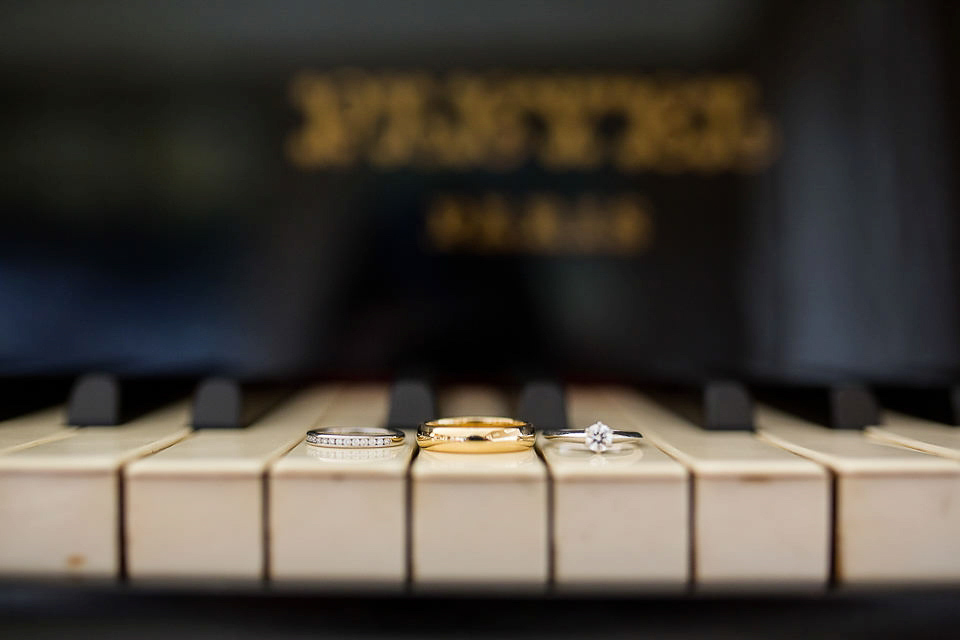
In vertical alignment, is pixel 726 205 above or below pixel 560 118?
below

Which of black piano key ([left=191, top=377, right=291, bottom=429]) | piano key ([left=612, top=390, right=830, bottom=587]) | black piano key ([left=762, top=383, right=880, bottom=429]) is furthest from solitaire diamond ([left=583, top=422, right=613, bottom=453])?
black piano key ([left=191, top=377, right=291, bottom=429])

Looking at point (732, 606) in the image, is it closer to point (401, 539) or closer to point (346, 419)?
point (401, 539)

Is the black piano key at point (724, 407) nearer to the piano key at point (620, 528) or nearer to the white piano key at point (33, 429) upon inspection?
the piano key at point (620, 528)

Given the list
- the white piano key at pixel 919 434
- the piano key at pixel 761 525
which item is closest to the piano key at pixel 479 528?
the piano key at pixel 761 525

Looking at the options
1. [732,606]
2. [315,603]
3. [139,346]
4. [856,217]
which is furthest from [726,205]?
[139,346]

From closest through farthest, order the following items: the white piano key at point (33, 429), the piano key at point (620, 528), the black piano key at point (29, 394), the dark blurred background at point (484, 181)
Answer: the piano key at point (620, 528)
the white piano key at point (33, 429)
the black piano key at point (29, 394)
the dark blurred background at point (484, 181)

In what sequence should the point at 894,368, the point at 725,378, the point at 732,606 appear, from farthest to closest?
the point at 894,368 → the point at 725,378 → the point at 732,606

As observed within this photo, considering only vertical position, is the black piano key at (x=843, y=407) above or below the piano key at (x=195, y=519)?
above
